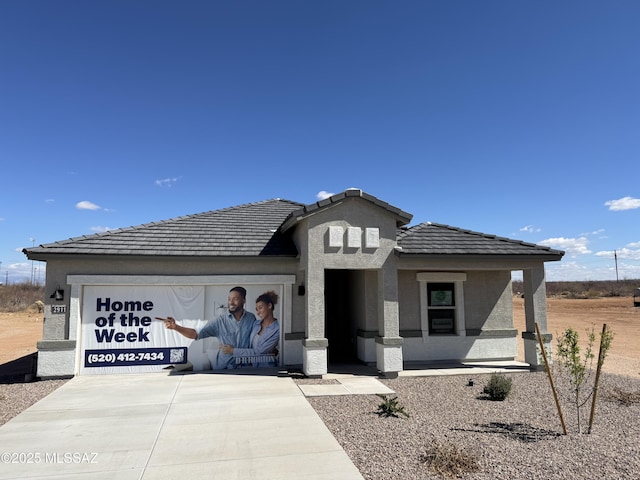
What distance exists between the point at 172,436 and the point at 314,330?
4771mm

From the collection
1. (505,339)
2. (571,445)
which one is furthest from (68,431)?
(505,339)

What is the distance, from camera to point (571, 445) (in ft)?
19.8

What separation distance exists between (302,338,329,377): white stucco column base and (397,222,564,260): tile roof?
3370mm

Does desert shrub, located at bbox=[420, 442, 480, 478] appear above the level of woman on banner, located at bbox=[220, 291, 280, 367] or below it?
below

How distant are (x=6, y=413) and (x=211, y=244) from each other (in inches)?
239

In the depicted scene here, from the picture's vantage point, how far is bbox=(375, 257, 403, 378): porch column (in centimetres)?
1077

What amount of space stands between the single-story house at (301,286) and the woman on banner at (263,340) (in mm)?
212

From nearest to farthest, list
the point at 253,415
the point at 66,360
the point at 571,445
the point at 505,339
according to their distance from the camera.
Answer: the point at 571,445, the point at 253,415, the point at 66,360, the point at 505,339

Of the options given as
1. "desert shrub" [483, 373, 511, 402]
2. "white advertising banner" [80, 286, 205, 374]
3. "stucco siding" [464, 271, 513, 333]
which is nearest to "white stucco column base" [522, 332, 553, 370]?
"stucco siding" [464, 271, 513, 333]

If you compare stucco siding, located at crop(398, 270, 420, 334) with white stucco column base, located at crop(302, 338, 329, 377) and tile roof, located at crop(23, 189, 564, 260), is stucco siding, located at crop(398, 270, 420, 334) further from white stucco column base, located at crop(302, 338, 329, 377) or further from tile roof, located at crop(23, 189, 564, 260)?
white stucco column base, located at crop(302, 338, 329, 377)

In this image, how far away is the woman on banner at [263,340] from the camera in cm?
1193

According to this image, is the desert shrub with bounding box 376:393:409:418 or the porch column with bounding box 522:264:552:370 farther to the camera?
the porch column with bounding box 522:264:552:370

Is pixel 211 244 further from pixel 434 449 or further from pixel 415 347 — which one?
pixel 434 449

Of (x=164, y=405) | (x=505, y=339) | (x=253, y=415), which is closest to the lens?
(x=253, y=415)
